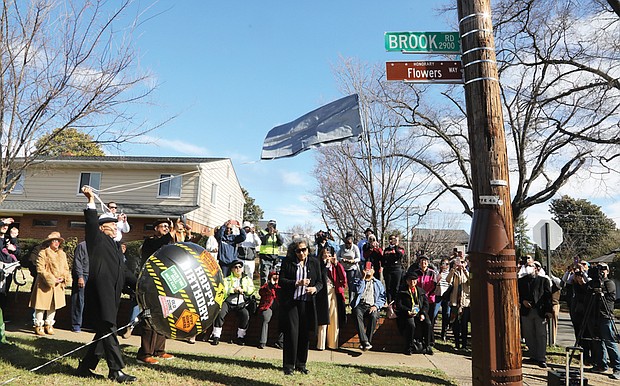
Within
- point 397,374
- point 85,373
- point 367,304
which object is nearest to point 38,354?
point 85,373

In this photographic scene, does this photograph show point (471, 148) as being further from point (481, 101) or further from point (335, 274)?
point (335, 274)

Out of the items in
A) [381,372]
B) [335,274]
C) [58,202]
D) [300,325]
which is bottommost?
[381,372]

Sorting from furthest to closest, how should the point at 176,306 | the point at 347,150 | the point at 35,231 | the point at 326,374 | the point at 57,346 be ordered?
the point at 35,231 → the point at 347,150 → the point at 57,346 → the point at 326,374 → the point at 176,306

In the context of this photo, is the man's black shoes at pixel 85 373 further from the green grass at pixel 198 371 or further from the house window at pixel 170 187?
the house window at pixel 170 187

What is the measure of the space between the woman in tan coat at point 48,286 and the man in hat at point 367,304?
577 centimetres

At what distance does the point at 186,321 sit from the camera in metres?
4.64

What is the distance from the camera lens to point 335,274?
905cm

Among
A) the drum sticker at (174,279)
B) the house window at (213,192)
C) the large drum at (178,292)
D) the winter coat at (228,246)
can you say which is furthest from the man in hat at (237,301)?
the house window at (213,192)

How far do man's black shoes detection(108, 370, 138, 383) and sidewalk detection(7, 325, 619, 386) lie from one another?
6.75 ft

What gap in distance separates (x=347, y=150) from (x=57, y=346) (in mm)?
12280

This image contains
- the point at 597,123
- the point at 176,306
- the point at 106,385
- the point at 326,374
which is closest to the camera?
the point at 176,306

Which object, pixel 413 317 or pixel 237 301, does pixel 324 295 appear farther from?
pixel 413 317

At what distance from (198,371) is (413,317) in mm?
4395

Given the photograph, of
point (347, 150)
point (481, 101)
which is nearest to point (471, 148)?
point (481, 101)
